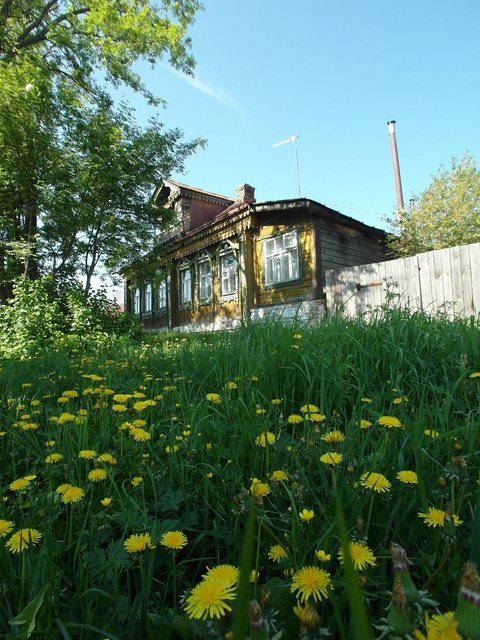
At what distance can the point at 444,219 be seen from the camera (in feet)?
49.7

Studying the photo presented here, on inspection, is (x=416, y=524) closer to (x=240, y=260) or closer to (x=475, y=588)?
(x=475, y=588)

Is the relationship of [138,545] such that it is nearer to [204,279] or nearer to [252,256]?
[252,256]

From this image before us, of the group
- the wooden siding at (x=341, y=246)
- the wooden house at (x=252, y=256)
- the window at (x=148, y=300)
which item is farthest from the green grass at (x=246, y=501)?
the window at (x=148, y=300)

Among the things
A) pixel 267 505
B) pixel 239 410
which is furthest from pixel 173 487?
pixel 239 410

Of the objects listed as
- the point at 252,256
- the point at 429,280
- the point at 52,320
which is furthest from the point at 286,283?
the point at 52,320

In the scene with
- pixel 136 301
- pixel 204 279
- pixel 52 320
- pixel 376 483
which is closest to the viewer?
pixel 376 483

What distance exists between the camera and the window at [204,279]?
16234 millimetres

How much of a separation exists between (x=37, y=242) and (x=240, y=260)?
7045 millimetres

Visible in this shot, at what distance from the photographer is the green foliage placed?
7.38 meters

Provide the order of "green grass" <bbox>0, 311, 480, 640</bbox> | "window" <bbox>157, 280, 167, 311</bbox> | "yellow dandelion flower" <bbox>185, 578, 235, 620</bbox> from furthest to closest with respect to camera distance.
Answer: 1. "window" <bbox>157, 280, 167, 311</bbox>
2. "green grass" <bbox>0, 311, 480, 640</bbox>
3. "yellow dandelion flower" <bbox>185, 578, 235, 620</bbox>

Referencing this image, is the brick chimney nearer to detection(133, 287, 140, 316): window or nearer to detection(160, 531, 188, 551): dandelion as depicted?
detection(133, 287, 140, 316): window

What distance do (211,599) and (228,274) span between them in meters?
14.9

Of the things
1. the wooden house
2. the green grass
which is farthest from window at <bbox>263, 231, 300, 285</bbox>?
the green grass

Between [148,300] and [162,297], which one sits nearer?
[162,297]
